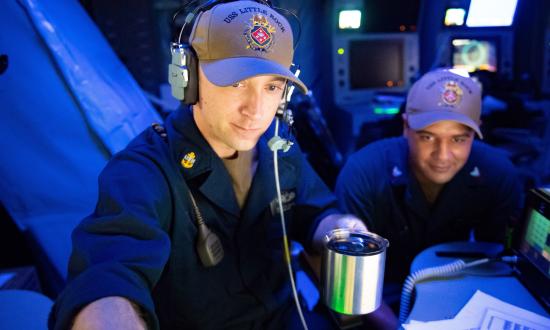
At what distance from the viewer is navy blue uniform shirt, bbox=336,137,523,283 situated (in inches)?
65.9

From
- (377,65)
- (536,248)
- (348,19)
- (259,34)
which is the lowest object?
(536,248)

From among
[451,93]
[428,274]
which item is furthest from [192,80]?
[451,93]

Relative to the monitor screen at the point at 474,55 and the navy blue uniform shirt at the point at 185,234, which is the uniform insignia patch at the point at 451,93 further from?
the monitor screen at the point at 474,55

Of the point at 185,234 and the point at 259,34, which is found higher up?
the point at 259,34

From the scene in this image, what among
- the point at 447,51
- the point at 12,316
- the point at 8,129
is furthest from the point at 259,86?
the point at 447,51

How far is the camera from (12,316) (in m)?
1.17

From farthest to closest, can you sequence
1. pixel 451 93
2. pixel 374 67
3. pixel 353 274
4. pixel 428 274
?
pixel 374 67
pixel 451 93
pixel 428 274
pixel 353 274

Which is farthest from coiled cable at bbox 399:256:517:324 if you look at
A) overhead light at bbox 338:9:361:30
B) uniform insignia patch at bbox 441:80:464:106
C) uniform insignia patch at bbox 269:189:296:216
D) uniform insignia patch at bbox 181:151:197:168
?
overhead light at bbox 338:9:361:30

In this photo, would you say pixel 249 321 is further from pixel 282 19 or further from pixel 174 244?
pixel 282 19

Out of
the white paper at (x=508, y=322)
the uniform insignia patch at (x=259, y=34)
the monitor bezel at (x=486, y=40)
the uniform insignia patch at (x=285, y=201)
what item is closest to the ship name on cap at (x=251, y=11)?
the uniform insignia patch at (x=259, y=34)

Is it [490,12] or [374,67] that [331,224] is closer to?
[374,67]

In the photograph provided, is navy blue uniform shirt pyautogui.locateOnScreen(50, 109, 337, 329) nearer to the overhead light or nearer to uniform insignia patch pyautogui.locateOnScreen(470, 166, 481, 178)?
uniform insignia patch pyautogui.locateOnScreen(470, 166, 481, 178)

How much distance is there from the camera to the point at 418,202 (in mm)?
1668

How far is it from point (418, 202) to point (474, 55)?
2.81 m
